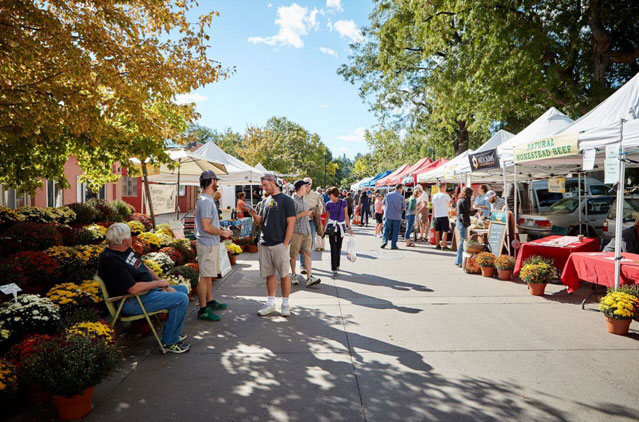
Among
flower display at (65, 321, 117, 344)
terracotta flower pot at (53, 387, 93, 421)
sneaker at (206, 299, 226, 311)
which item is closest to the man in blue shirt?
sneaker at (206, 299, 226, 311)

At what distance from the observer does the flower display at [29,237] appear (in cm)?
613

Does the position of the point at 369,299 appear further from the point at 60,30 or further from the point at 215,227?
the point at 60,30

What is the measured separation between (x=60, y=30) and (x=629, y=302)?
25.2 ft

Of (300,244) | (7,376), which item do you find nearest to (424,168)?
(300,244)

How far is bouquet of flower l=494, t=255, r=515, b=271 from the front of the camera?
789 centimetres

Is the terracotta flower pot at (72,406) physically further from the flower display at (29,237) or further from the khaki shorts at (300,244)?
the khaki shorts at (300,244)

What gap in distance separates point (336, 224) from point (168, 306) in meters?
4.45

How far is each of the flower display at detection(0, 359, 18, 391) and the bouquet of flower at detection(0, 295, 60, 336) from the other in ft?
2.02

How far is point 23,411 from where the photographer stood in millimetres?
3250

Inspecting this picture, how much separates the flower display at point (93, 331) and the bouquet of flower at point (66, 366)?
0.73 feet

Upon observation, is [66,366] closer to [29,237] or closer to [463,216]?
[29,237]

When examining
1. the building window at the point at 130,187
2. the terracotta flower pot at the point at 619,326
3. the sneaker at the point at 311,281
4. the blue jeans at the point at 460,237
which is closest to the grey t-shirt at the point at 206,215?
the sneaker at the point at 311,281

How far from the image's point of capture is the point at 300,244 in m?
7.24

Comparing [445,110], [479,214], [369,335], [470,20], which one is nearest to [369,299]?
[369,335]
